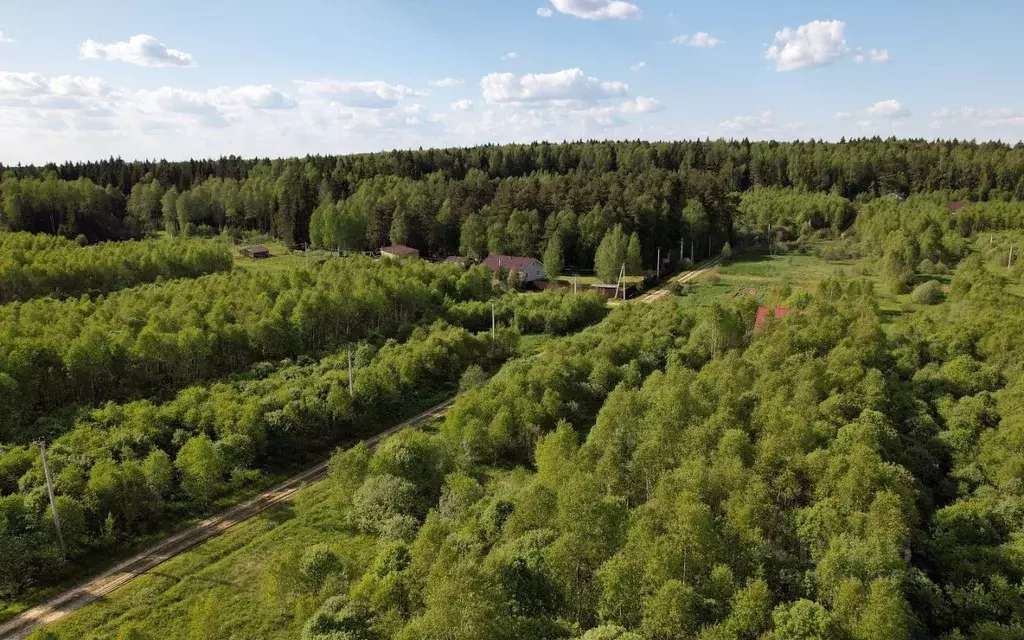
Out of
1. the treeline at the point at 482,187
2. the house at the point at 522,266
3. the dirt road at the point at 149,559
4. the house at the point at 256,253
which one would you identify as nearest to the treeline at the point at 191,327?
the house at the point at 522,266

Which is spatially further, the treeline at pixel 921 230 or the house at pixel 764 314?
the treeline at pixel 921 230

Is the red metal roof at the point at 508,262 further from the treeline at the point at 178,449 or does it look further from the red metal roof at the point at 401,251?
the treeline at the point at 178,449

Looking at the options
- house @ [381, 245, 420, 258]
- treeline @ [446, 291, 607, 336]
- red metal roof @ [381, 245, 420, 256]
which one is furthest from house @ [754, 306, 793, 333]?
red metal roof @ [381, 245, 420, 256]

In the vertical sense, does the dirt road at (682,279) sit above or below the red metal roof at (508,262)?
below

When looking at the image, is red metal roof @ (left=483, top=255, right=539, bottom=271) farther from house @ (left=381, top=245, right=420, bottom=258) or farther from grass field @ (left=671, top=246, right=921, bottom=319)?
grass field @ (left=671, top=246, right=921, bottom=319)

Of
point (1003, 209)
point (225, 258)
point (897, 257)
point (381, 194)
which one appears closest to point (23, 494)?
point (225, 258)

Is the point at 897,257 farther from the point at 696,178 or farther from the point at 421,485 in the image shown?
the point at 421,485
